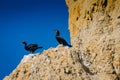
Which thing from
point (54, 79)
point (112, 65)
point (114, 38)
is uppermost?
point (114, 38)

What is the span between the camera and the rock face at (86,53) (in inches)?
372

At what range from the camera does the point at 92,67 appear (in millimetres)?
10781

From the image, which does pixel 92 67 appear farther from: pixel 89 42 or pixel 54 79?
pixel 54 79

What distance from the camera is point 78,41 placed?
12.5 m

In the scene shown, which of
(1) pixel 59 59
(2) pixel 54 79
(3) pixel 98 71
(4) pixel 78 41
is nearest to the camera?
(2) pixel 54 79

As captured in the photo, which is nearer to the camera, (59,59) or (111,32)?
(59,59)

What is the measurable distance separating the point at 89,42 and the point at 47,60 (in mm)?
2567

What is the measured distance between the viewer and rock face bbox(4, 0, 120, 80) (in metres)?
9.46

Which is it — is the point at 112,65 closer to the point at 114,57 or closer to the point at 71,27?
the point at 114,57

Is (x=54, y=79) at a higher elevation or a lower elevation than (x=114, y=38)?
lower

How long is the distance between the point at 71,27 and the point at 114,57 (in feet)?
12.2

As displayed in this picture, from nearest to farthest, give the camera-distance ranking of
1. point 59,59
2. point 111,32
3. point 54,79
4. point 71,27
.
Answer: point 54,79, point 59,59, point 111,32, point 71,27

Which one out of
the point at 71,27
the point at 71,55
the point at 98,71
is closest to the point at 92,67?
the point at 98,71

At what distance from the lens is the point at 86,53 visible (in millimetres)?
11242
